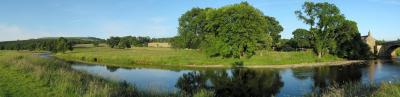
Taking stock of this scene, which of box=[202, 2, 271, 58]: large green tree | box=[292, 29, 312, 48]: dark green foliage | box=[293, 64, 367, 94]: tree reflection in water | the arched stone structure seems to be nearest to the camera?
box=[293, 64, 367, 94]: tree reflection in water

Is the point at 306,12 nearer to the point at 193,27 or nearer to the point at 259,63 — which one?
the point at 259,63

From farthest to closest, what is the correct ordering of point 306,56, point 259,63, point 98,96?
point 306,56 → point 259,63 → point 98,96

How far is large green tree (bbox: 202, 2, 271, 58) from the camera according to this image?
58.2m

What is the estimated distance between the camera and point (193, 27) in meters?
75.3

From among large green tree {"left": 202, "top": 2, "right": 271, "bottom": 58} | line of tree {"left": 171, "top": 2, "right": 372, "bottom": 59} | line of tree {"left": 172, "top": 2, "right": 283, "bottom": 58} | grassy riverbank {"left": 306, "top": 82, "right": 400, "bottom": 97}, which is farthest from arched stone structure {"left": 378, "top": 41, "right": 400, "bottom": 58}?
grassy riverbank {"left": 306, "top": 82, "right": 400, "bottom": 97}

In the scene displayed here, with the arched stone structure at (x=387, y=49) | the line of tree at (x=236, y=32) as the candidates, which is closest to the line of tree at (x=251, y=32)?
the line of tree at (x=236, y=32)

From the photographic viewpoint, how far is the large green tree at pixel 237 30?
191ft

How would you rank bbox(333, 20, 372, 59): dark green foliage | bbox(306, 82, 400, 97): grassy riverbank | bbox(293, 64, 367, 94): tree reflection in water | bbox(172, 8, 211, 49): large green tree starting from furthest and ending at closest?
bbox(172, 8, 211, 49): large green tree
bbox(333, 20, 372, 59): dark green foliage
bbox(293, 64, 367, 94): tree reflection in water
bbox(306, 82, 400, 97): grassy riverbank

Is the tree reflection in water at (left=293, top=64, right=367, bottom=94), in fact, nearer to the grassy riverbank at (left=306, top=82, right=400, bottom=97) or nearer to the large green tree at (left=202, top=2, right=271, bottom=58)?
the grassy riverbank at (left=306, top=82, right=400, bottom=97)

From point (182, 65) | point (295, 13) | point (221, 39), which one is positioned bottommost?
point (182, 65)

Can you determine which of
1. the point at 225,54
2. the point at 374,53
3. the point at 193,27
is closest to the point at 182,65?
the point at 225,54

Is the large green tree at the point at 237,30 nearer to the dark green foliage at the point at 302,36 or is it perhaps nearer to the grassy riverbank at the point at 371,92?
the dark green foliage at the point at 302,36

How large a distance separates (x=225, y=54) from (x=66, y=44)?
221 ft

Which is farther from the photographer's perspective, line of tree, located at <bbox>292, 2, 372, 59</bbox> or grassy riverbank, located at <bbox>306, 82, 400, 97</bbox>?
line of tree, located at <bbox>292, 2, 372, 59</bbox>
